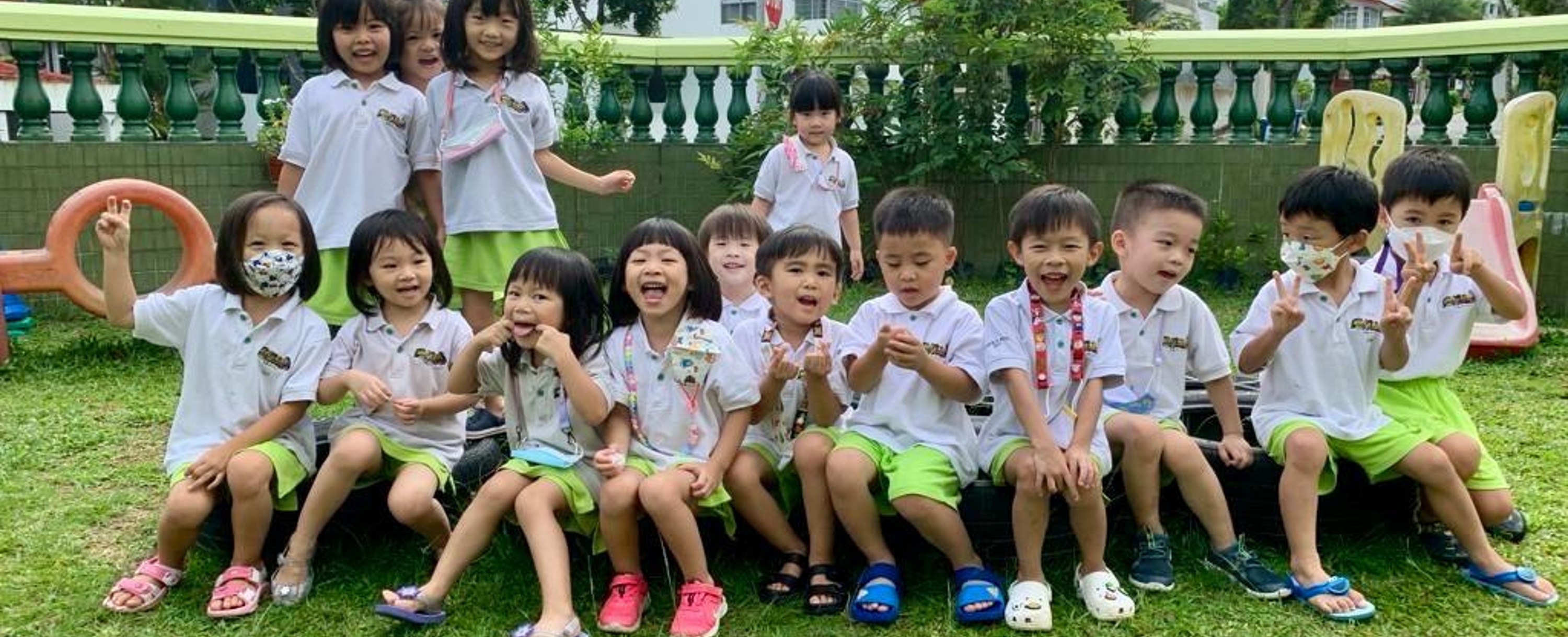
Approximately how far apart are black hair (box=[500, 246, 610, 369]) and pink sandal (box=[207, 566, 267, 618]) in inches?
32.0

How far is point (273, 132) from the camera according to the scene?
259 inches

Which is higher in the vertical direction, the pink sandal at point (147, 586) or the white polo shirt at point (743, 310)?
the white polo shirt at point (743, 310)

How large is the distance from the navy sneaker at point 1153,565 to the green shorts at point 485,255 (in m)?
2.13

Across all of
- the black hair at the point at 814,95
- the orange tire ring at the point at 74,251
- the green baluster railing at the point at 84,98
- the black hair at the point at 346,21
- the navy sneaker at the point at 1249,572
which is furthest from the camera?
the green baluster railing at the point at 84,98

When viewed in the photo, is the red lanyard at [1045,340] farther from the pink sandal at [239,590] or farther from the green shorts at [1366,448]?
the pink sandal at [239,590]

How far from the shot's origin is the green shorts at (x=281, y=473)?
3033 mm

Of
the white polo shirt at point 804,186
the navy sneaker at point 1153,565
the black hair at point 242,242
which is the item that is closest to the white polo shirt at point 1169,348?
the navy sneaker at point 1153,565

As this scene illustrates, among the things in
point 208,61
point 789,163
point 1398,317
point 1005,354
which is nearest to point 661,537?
point 1005,354

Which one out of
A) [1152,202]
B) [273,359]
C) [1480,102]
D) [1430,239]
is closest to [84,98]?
[273,359]

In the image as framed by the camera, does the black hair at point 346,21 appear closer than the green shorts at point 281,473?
No

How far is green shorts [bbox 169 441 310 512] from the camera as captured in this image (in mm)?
3033

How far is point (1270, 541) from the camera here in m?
3.32

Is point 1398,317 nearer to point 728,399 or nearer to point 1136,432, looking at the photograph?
point 1136,432

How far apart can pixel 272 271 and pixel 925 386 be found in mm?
1704
